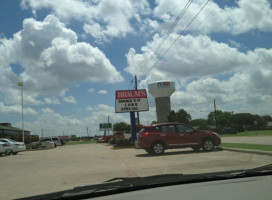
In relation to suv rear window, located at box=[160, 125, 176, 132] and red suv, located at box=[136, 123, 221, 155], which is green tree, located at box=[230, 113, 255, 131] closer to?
red suv, located at box=[136, 123, 221, 155]

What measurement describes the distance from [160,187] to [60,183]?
169 inches

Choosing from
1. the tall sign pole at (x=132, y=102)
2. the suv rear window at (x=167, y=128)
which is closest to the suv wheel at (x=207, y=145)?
the suv rear window at (x=167, y=128)

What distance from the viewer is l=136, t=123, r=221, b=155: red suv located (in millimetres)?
14953

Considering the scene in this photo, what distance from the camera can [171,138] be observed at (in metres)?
15.2

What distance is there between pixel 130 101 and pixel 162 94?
43360 mm

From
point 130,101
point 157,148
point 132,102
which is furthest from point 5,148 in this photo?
point 157,148

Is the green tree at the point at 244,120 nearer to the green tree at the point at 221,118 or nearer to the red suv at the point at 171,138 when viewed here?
the green tree at the point at 221,118

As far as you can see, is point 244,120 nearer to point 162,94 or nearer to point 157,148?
point 162,94

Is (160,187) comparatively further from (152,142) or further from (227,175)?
(152,142)

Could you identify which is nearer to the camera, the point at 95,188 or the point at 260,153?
the point at 95,188

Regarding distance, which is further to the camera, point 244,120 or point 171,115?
point 244,120

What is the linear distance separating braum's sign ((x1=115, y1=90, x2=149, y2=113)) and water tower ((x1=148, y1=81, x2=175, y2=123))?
41635mm

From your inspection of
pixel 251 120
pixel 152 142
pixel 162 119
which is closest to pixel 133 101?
pixel 152 142

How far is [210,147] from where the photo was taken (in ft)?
50.5
